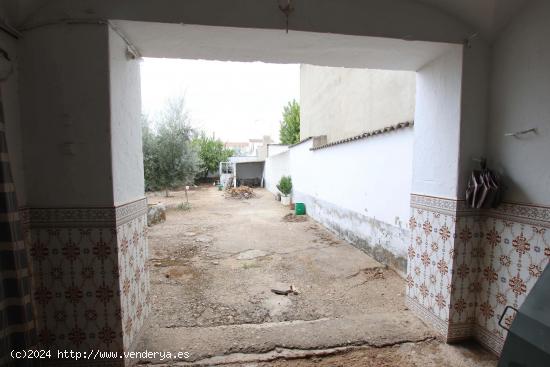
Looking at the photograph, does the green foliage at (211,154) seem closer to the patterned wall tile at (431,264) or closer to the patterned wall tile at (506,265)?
the patterned wall tile at (431,264)

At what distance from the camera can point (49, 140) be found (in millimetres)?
1663

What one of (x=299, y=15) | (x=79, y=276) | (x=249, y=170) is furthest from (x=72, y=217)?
(x=249, y=170)

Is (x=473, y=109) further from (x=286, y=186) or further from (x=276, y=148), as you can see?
(x=276, y=148)

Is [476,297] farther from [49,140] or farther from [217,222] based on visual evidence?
[217,222]

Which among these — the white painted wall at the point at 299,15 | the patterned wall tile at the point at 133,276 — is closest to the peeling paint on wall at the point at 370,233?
the white painted wall at the point at 299,15

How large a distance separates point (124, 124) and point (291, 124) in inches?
590

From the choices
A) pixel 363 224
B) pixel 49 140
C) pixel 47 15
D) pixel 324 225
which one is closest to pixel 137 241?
pixel 49 140

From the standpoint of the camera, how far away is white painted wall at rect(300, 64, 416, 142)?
14.8ft

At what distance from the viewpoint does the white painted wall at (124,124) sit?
173 centimetres

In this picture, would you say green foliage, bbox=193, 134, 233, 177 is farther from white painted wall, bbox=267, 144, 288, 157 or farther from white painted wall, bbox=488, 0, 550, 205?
white painted wall, bbox=488, 0, 550, 205

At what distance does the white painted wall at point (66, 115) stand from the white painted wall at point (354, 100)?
3.99 metres

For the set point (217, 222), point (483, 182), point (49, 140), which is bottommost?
point (217, 222)

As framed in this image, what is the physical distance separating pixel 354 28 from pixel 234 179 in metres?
17.0

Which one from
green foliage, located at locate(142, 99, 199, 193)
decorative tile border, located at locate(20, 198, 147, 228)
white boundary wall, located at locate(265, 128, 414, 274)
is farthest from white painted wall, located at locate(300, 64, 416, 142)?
green foliage, located at locate(142, 99, 199, 193)
